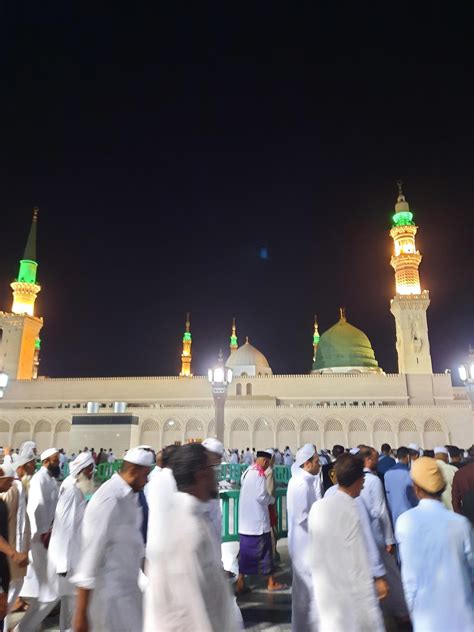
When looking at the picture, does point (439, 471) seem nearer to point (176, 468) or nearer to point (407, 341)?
point (176, 468)

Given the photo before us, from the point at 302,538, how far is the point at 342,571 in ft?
4.80

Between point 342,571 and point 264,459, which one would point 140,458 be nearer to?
point 342,571

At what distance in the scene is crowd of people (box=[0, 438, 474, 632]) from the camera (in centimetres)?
161

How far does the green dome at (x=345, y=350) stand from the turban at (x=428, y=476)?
3333 centimetres

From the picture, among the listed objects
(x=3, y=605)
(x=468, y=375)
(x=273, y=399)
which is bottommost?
(x=3, y=605)

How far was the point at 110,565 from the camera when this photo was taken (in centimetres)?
242

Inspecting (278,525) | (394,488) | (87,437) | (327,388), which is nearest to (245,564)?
(394,488)

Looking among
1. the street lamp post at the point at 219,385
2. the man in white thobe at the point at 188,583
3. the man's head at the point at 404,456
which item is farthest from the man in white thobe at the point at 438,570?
the street lamp post at the point at 219,385

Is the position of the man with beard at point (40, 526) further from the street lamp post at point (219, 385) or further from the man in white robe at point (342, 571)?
the street lamp post at point (219, 385)

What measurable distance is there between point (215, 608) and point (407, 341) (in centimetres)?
3278

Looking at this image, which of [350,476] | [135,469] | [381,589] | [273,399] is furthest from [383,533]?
[273,399]

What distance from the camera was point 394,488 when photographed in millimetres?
5164

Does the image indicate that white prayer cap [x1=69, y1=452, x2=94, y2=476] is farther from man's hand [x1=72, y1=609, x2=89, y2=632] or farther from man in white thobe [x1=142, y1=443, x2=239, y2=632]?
man in white thobe [x1=142, y1=443, x2=239, y2=632]

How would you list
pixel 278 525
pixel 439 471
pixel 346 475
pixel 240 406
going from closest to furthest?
1. pixel 439 471
2. pixel 346 475
3. pixel 278 525
4. pixel 240 406
